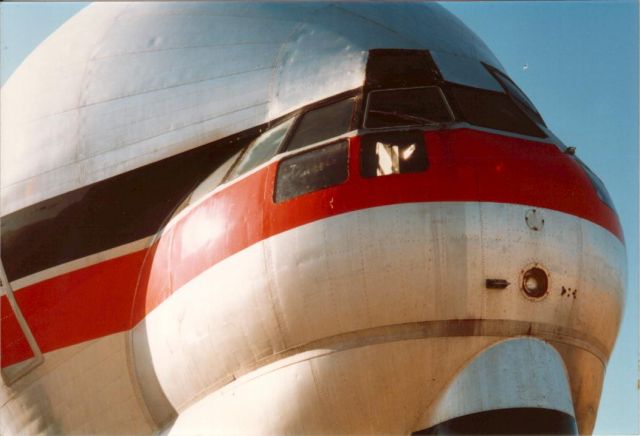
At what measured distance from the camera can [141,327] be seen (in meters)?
9.30

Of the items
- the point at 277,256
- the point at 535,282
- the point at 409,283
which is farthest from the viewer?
the point at 277,256

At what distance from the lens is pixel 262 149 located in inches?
354

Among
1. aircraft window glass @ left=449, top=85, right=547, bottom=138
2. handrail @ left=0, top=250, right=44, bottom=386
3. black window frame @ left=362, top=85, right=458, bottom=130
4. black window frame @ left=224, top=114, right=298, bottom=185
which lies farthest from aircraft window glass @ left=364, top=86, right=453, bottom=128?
handrail @ left=0, top=250, right=44, bottom=386

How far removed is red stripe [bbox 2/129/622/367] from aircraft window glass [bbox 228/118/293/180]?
26 cm

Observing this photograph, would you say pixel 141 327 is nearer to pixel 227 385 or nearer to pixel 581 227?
pixel 227 385

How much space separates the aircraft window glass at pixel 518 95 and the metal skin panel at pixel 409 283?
1968 mm

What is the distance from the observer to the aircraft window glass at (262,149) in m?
8.81

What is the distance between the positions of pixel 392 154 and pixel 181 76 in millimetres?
3243

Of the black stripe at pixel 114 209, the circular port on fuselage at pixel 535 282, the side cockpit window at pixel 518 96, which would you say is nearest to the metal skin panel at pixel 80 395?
the black stripe at pixel 114 209

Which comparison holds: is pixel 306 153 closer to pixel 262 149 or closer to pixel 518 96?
pixel 262 149

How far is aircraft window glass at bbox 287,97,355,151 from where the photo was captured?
332 inches

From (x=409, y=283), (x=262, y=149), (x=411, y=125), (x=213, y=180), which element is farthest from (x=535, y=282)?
(x=213, y=180)

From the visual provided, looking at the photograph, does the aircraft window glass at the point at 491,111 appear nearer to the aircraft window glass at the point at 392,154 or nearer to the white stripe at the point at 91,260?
the aircraft window glass at the point at 392,154

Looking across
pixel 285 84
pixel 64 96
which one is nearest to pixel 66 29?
pixel 64 96
